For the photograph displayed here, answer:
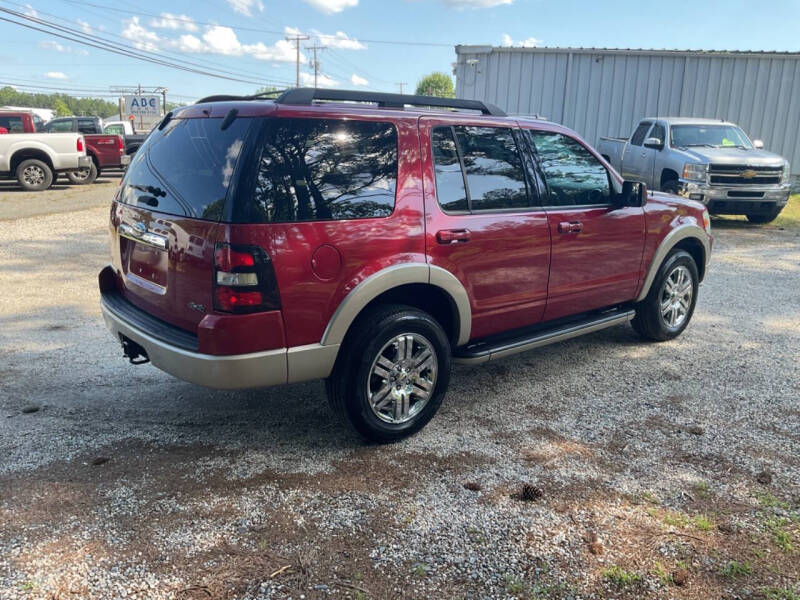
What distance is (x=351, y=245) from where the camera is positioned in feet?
10.9

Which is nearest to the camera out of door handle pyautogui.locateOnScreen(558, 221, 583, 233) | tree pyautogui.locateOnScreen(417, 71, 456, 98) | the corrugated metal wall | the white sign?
door handle pyautogui.locateOnScreen(558, 221, 583, 233)

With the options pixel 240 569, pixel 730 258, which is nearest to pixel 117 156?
pixel 730 258

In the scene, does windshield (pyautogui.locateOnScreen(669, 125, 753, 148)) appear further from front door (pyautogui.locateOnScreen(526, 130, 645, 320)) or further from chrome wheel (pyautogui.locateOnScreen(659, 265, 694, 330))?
front door (pyautogui.locateOnScreen(526, 130, 645, 320))

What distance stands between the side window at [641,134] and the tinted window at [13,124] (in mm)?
14992

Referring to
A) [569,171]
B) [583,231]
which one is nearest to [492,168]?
[569,171]

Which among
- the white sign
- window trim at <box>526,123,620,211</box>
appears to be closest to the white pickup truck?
window trim at <box>526,123,620,211</box>

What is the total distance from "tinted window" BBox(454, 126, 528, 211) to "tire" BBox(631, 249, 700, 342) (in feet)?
6.02

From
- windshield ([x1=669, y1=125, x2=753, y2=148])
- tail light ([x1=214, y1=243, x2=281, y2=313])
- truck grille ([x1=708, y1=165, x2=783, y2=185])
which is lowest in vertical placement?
tail light ([x1=214, y1=243, x2=281, y2=313])

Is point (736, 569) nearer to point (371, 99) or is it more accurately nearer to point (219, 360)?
point (219, 360)

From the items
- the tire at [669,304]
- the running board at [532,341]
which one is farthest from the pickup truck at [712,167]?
the running board at [532,341]

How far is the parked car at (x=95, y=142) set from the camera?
19281 mm

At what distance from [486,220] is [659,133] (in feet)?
34.6

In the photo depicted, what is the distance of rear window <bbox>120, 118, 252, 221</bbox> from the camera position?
10.4 ft

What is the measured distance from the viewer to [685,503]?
3160mm
